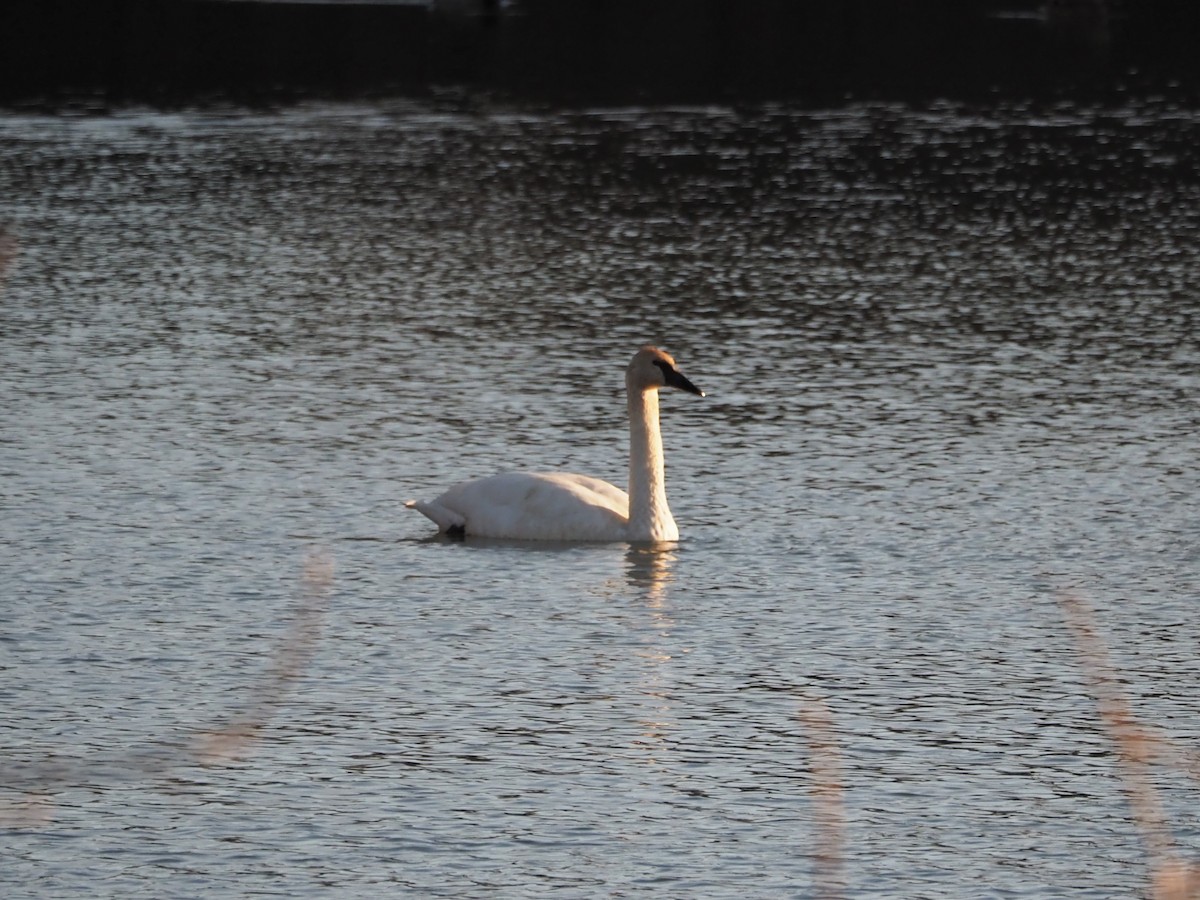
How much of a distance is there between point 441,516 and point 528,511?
51 cm

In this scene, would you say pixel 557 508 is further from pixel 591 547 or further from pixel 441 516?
pixel 441 516

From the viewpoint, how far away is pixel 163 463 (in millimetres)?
16797

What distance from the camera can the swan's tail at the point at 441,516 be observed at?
14641mm

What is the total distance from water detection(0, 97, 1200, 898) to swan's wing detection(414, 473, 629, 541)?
0.16 metres

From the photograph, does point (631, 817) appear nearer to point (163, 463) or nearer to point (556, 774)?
point (556, 774)

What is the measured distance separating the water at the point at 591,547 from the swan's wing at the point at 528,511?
0.16m

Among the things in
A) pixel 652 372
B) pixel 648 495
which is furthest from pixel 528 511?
pixel 652 372

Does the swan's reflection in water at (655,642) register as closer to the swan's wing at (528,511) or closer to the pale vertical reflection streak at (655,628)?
the pale vertical reflection streak at (655,628)

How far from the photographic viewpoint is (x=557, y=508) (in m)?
14.6

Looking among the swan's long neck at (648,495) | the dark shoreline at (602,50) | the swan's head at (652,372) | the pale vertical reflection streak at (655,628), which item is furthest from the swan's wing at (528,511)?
the dark shoreline at (602,50)

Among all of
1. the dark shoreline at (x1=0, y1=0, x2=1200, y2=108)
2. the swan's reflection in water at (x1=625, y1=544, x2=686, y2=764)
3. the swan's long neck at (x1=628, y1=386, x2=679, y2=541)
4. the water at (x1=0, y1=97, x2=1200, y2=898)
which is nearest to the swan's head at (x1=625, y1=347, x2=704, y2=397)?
the swan's long neck at (x1=628, y1=386, x2=679, y2=541)

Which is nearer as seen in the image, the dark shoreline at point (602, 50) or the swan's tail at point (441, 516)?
the swan's tail at point (441, 516)

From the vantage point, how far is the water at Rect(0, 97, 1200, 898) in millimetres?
9211

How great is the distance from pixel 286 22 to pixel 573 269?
44.9 meters
